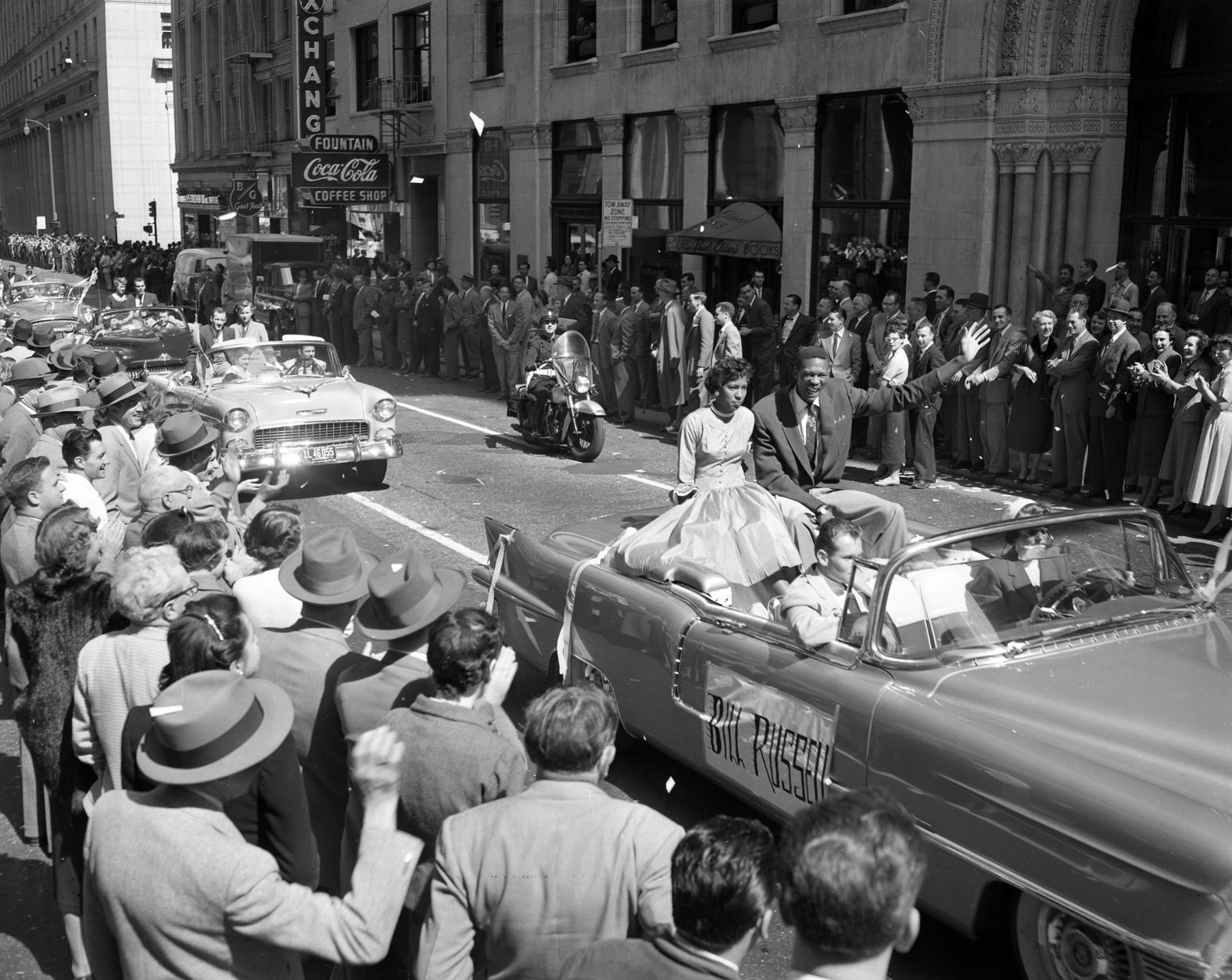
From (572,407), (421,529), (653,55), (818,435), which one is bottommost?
(421,529)

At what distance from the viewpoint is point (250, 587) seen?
476cm

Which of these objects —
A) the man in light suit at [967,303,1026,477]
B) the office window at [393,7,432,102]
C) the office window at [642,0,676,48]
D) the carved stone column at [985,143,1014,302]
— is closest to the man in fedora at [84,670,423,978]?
the man in light suit at [967,303,1026,477]

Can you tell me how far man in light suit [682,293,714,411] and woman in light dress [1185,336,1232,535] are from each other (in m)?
6.60

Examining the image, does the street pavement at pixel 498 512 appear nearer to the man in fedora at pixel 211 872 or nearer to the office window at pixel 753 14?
the man in fedora at pixel 211 872

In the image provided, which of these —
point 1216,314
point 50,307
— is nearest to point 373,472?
point 1216,314

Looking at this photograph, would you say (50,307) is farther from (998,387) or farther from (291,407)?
(998,387)

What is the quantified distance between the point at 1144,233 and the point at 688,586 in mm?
13594

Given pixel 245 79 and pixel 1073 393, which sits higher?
pixel 245 79

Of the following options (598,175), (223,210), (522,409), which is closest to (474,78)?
(598,175)

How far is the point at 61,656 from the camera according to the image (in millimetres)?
4633

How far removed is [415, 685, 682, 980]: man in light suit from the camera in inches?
116

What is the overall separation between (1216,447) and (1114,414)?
1325 millimetres

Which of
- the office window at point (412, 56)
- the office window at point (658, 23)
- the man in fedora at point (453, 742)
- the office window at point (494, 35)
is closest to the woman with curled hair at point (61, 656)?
the man in fedora at point (453, 742)

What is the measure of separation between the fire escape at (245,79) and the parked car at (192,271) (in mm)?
15067
